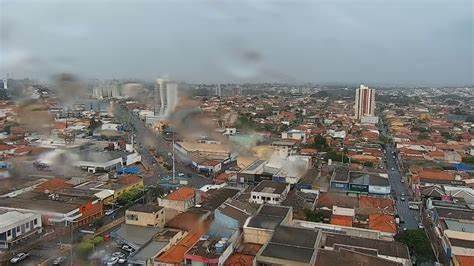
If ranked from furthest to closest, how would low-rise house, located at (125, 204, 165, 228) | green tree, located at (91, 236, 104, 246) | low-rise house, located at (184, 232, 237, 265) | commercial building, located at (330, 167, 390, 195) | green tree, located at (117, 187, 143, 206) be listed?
commercial building, located at (330, 167, 390, 195) → green tree, located at (117, 187, 143, 206) → low-rise house, located at (125, 204, 165, 228) → green tree, located at (91, 236, 104, 246) → low-rise house, located at (184, 232, 237, 265)

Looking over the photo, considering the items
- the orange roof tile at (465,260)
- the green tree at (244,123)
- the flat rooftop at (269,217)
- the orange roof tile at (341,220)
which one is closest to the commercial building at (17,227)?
the flat rooftop at (269,217)

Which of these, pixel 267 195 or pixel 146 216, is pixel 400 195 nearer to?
pixel 267 195

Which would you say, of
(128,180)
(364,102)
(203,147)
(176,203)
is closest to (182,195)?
(176,203)

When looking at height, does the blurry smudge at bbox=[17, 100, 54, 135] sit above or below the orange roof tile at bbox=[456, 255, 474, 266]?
above

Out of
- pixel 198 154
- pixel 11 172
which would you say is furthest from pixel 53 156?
pixel 198 154

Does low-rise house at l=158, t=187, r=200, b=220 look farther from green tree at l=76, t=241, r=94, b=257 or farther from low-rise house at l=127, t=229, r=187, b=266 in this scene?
green tree at l=76, t=241, r=94, b=257

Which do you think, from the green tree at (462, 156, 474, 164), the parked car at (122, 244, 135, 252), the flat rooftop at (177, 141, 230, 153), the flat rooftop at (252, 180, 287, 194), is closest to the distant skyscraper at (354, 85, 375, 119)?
the green tree at (462, 156, 474, 164)
